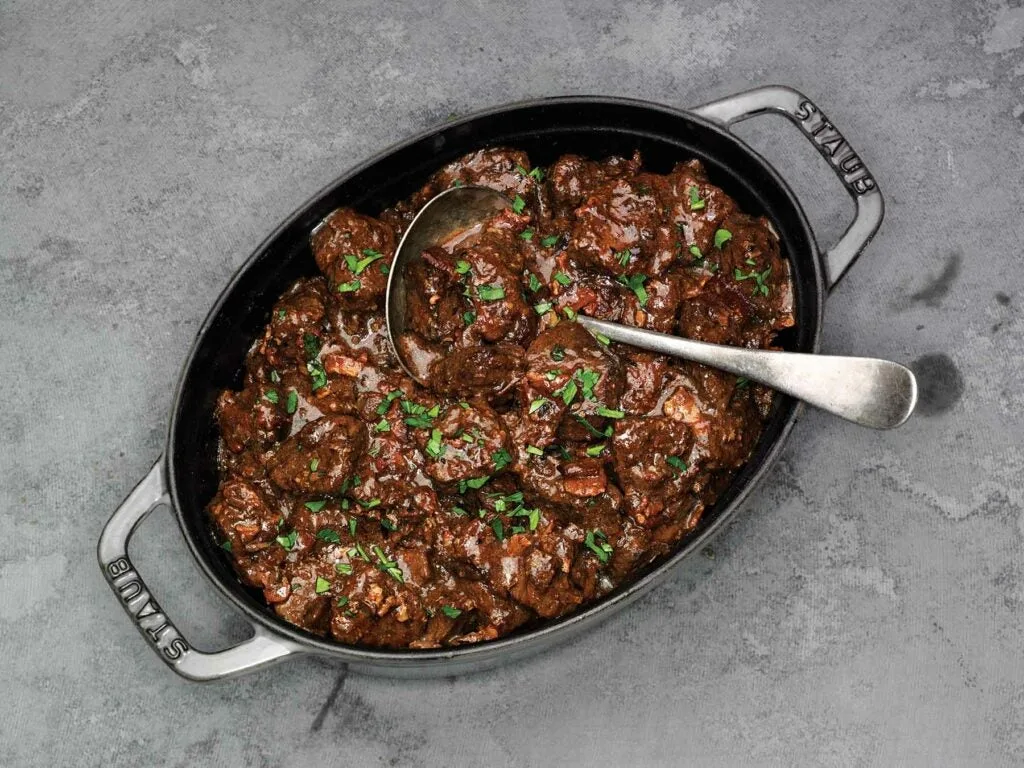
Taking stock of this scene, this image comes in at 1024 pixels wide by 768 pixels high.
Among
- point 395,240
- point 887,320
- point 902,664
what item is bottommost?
point 902,664

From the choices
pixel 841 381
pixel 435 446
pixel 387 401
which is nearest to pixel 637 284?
pixel 841 381

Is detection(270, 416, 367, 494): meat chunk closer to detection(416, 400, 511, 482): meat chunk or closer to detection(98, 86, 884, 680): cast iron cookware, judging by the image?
detection(416, 400, 511, 482): meat chunk

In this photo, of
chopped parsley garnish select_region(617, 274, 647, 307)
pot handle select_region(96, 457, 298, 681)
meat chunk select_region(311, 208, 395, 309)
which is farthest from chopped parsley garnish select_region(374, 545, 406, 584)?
chopped parsley garnish select_region(617, 274, 647, 307)

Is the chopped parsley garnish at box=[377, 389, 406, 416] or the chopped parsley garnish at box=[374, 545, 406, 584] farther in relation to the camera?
the chopped parsley garnish at box=[377, 389, 406, 416]

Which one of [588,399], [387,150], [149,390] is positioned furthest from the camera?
[149,390]

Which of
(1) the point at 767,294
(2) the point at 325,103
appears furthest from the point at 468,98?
(1) the point at 767,294

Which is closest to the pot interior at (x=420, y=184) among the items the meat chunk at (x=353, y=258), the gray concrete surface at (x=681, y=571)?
the meat chunk at (x=353, y=258)

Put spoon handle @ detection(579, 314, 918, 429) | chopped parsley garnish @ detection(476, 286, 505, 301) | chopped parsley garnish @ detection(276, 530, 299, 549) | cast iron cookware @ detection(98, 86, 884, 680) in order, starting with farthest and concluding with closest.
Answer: chopped parsley garnish @ detection(276, 530, 299, 549) → chopped parsley garnish @ detection(476, 286, 505, 301) → cast iron cookware @ detection(98, 86, 884, 680) → spoon handle @ detection(579, 314, 918, 429)

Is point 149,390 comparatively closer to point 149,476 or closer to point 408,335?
point 149,476
